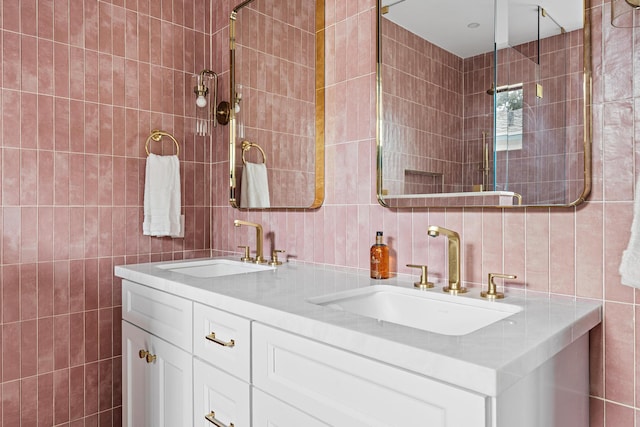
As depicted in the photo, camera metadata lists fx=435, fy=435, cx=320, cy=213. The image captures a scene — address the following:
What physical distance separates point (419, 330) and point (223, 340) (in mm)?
589

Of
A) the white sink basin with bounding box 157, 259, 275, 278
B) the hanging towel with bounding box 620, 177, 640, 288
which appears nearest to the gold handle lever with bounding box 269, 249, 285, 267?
the white sink basin with bounding box 157, 259, 275, 278

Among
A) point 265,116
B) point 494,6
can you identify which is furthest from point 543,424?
point 265,116

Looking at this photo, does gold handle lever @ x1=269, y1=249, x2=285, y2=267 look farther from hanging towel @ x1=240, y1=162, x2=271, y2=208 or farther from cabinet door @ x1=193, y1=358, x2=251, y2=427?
cabinet door @ x1=193, y1=358, x2=251, y2=427

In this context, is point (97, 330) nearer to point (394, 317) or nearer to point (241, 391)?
point (241, 391)

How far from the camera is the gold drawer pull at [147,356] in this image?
1551mm

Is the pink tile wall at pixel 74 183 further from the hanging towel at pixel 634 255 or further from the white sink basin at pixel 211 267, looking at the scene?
the hanging towel at pixel 634 255

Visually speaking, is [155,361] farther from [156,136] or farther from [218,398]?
[156,136]

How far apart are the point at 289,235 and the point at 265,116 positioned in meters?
0.55

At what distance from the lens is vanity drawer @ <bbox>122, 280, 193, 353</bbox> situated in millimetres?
1371

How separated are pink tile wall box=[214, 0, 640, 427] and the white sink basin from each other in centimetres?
36

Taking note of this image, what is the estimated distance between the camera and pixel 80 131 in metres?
1.83

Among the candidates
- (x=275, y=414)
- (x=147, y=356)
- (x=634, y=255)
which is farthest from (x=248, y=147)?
(x=634, y=255)

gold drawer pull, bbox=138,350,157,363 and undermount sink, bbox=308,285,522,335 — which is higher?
undermount sink, bbox=308,285,522,335

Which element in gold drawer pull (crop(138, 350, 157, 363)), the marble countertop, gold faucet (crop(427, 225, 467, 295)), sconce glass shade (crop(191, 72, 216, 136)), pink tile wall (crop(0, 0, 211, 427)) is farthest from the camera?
sconce glass shade (crop(191, 72, 216, 136))
